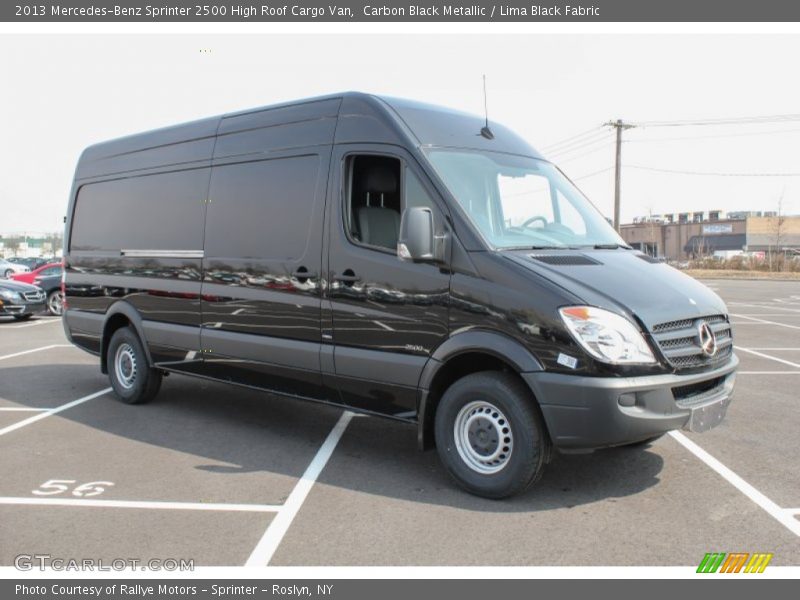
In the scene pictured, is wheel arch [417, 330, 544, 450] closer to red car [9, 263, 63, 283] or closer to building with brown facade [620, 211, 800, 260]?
red car [9, 263, 63, 283]

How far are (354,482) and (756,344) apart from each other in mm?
9832

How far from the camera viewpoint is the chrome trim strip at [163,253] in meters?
6.57

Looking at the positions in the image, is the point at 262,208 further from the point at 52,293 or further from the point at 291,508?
the point at 52,293

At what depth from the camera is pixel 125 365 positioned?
7582 mm

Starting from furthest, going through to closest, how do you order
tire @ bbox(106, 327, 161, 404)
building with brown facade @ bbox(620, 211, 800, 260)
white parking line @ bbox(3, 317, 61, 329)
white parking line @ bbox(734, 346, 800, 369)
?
building with brown facade @ bbox(620, 211, 800, 260)
white parking line @ bbox(3, 317, 61, 329)
white parking line @ bbox(734, 346, 800, 369)
tire @ bbox(106, 327, 161, 404)

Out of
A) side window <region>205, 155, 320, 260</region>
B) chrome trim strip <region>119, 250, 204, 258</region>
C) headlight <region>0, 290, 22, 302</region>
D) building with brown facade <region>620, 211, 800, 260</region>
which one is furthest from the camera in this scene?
building with brown facade <region>620, 211, 800, 260</region>

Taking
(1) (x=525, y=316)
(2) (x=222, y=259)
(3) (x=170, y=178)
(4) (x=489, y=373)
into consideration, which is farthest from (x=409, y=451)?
(3) (x=170, y=178)

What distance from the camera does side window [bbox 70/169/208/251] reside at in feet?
21.9

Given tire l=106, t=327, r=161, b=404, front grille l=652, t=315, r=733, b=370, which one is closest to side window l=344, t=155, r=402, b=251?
front grille l=652, t=315, r=733, b=370

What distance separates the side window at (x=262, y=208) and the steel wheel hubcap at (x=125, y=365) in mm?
1820

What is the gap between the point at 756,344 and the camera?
12258mm

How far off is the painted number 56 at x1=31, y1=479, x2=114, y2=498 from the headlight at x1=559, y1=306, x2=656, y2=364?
327 centimetres

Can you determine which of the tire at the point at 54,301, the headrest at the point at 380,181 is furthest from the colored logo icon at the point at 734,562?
the tire at the point at 54,301

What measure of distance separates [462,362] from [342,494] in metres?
1.18
